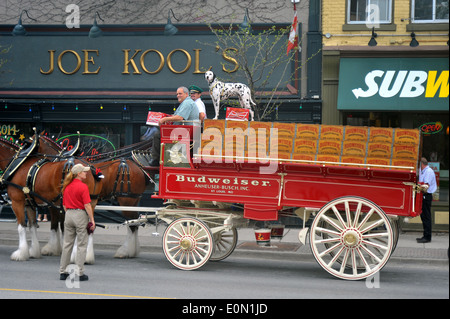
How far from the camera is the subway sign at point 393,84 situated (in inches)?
626

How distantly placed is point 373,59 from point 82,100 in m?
8.08

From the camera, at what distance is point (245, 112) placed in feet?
34.8

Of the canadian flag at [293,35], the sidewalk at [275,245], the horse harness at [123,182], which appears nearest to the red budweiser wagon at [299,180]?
the sidewalk at [275,245]

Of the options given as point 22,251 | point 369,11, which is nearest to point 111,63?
point 369,11

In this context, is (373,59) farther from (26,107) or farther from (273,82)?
(26,107)

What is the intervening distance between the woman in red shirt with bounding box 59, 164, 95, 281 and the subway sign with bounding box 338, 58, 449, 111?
28.5 ft

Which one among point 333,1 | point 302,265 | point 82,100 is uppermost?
point 333,1

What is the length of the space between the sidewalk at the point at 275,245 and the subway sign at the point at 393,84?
339cm

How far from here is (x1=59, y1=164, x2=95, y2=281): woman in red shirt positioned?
9.40 metres

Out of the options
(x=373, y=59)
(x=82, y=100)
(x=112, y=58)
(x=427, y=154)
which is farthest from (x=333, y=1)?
(x=82, y=100)

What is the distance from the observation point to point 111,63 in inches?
710

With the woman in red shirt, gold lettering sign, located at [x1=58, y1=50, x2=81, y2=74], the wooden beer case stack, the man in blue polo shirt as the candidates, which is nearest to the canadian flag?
the man in blue polo shirt

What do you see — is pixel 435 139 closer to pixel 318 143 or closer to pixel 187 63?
pixel 187 63

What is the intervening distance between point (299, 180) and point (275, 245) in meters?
4.18
